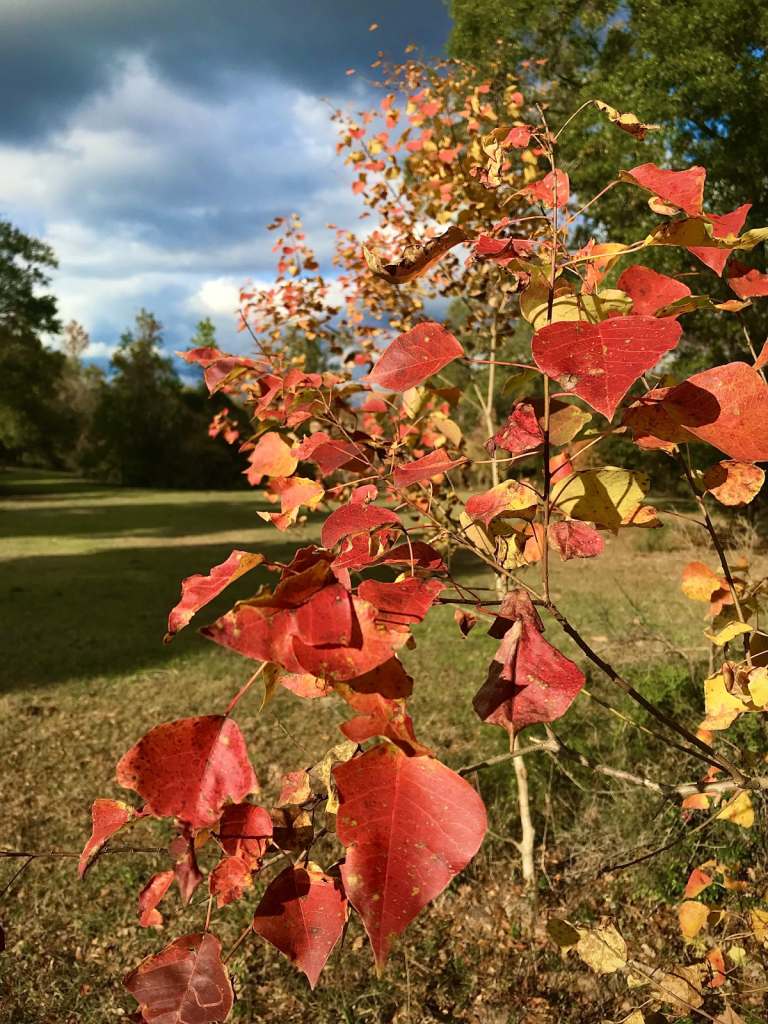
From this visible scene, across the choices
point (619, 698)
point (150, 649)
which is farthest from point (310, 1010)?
point (150, 649)

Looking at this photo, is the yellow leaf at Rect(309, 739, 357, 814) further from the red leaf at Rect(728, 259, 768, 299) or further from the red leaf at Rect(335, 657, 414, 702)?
the red leaf at Rect(728, 259, 768, 299)

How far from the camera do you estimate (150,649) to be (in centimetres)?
500

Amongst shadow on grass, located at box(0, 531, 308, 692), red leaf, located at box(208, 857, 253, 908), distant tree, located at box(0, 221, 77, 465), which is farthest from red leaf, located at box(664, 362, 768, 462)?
distant tree, located at box(0, 221, 77, 465)

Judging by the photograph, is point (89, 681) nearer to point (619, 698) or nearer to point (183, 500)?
point (619, 698)

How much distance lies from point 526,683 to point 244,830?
24cm

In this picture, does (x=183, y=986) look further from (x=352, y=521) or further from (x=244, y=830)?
(x=352, y=521)

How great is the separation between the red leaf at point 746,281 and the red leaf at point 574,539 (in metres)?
0.28

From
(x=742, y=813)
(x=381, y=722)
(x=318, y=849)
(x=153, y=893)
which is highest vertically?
(x=381, y=722)

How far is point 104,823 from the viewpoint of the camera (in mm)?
502

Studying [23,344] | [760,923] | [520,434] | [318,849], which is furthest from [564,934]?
[23,344]

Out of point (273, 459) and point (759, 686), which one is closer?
point (759, 686)

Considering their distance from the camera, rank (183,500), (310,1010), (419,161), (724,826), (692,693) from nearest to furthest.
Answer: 1. (310,1010)
2. (724,826)
3. (419,161)
4. (692,693)
5. (183,500)

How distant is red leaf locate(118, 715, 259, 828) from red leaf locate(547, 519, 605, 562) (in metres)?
0.31

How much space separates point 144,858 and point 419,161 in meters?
2.65
